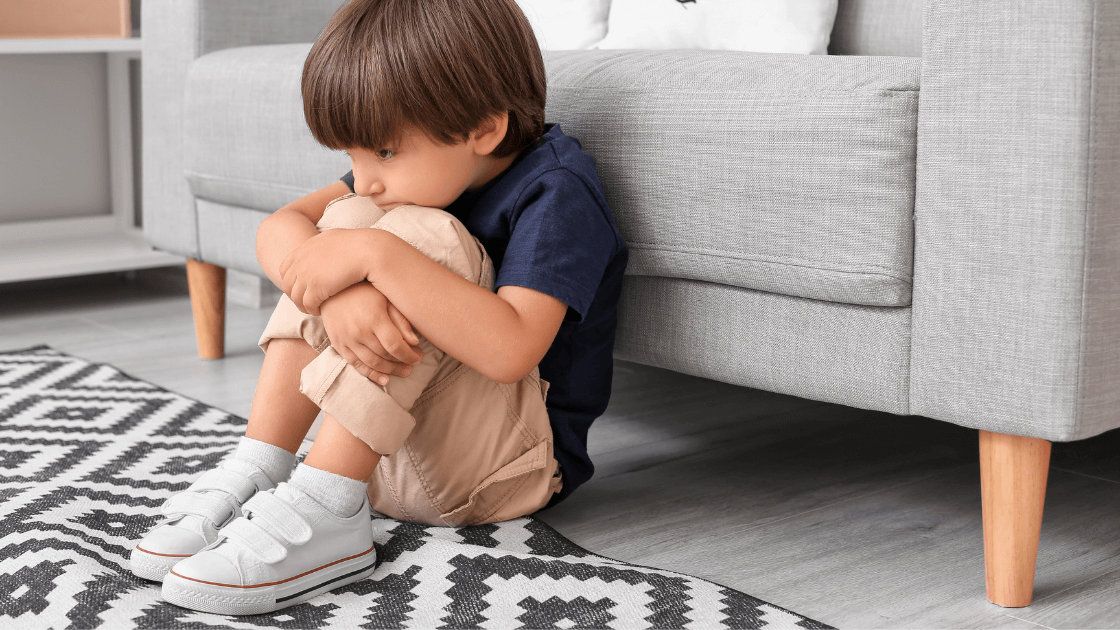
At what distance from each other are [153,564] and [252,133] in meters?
0.75

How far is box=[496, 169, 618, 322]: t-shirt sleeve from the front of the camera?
0.87m

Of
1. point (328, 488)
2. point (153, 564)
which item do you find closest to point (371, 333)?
point (328, 488)

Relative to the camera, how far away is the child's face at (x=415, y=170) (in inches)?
35.3

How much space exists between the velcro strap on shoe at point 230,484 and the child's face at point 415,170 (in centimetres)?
24

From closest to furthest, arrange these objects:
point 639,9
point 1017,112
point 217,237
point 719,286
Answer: point 1017,112 → point 719,286 → point 639,9 → point 217,237

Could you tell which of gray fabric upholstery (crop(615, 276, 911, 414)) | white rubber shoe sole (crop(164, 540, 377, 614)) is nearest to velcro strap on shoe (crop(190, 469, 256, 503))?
white rubber shoe sole (crop(164, 540, 377, 614))

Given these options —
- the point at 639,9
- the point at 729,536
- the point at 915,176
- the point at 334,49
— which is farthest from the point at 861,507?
the point at 639,9

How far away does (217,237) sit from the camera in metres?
1.60

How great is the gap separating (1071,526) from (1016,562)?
212mm

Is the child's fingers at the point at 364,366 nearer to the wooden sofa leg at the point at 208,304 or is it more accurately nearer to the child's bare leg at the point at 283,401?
the child's bare leg at the point at 283,401

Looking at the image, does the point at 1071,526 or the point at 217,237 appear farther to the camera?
the point at 217,237

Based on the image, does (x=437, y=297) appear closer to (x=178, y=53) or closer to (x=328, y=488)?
(x=328, y=488)

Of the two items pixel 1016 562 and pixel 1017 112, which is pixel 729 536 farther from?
pixel 1017 112

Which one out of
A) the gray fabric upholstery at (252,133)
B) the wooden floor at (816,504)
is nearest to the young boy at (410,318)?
the wooden floor at (816,504)
